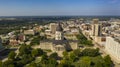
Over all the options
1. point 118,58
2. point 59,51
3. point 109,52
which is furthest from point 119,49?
point 59,51

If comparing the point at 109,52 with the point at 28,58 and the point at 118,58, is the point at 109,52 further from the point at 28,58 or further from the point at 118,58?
the point at 28,58

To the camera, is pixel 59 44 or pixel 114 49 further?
pixel 59 44

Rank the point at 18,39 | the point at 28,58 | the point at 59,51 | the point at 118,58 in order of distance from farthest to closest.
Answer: the point at 18,39, the point at 59,51, the point at 118,58, the point at 28,58

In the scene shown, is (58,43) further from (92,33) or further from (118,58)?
(92,33)

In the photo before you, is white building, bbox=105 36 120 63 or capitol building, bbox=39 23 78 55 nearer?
white building, bbox=105 36 120 63

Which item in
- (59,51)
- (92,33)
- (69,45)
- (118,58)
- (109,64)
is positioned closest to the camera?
(109,64)

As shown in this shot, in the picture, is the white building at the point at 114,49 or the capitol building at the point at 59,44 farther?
the capitol building at the point at 59,44

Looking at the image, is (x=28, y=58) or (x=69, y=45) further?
(x=69, y=45)

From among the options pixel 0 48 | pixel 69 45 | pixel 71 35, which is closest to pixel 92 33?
pixel 71 35

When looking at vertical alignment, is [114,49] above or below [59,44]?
below
